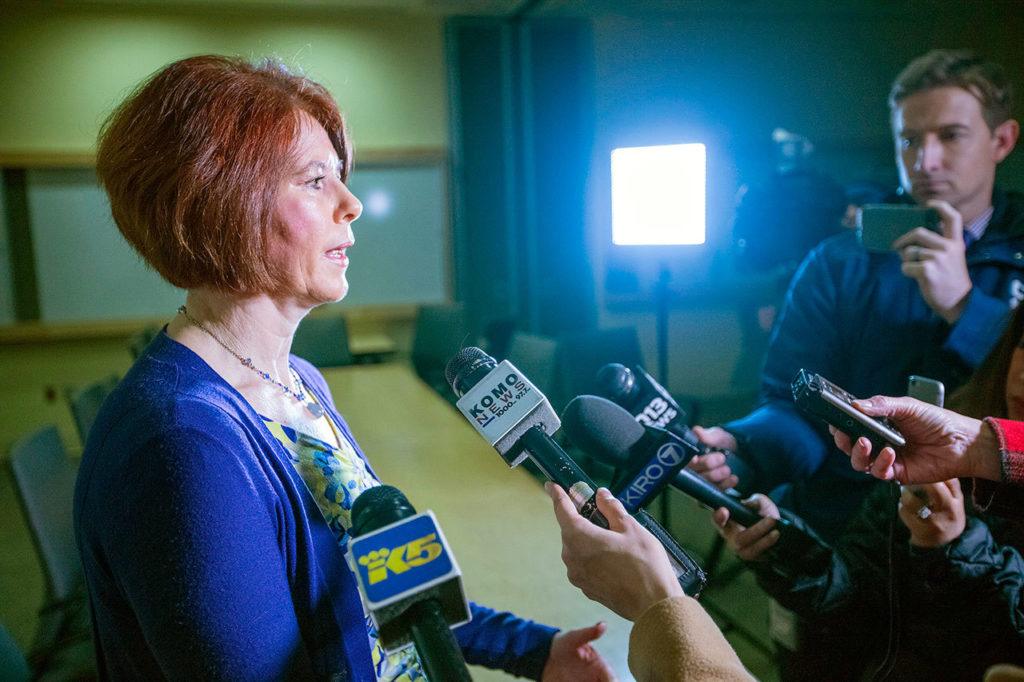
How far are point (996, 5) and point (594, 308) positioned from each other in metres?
1.71

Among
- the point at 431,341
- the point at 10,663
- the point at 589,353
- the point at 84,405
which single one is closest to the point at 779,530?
the point at 589,353

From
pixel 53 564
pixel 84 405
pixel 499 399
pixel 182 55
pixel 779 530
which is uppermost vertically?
pixel 182 55

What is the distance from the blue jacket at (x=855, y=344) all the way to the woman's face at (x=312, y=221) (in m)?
0.63

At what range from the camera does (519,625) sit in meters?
0.87

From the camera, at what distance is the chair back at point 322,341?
3.88 ft

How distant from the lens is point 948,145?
112 cm

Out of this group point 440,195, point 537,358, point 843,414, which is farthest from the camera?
point 440,195

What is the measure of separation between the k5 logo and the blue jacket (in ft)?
2.17

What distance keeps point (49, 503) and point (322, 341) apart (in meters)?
0.66

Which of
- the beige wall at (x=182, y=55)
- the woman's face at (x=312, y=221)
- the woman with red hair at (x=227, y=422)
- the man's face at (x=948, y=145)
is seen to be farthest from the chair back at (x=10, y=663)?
the beige wall at (x=182, y=55)

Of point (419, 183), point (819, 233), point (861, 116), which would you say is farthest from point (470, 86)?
point (819, 233)

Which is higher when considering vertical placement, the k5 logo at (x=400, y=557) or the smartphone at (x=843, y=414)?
the smartphone at (x=843, y=414)

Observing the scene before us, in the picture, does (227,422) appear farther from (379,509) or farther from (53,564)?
(53,564)

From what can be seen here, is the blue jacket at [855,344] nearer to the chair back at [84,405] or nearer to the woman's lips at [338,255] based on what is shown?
the woman's lips at [338,255]
